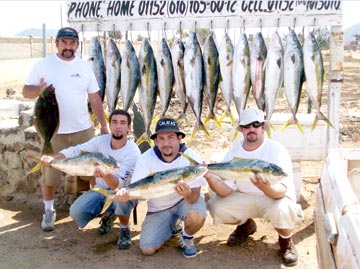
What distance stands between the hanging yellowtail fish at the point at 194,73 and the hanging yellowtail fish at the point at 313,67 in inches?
43.7

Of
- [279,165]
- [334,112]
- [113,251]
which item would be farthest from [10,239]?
[334,112]

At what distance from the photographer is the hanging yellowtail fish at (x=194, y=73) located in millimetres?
5246

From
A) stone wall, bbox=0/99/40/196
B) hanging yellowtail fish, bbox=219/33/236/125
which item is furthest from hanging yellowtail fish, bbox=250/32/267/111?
stone wall, bbox=0/99/40/196

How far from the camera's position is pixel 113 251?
16.0ft

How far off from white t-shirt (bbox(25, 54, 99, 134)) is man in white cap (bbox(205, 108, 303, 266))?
1798 millimetres

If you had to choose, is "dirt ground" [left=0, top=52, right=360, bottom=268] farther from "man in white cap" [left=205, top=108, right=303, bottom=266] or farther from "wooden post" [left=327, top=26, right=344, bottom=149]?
"wooden post" [left=327, top=26, right=344, bottom=149]

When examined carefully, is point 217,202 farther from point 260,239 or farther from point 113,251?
point 113,251

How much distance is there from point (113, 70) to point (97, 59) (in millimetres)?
247

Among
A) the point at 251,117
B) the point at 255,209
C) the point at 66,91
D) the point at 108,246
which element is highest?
the point at 66,91

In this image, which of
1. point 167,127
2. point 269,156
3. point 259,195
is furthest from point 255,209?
point 167,127

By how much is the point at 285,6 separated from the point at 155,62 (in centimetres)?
153

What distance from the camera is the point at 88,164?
448cm

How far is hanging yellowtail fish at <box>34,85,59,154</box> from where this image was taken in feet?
16.6

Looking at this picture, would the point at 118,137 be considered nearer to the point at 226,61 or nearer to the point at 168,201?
the point at 168,201
